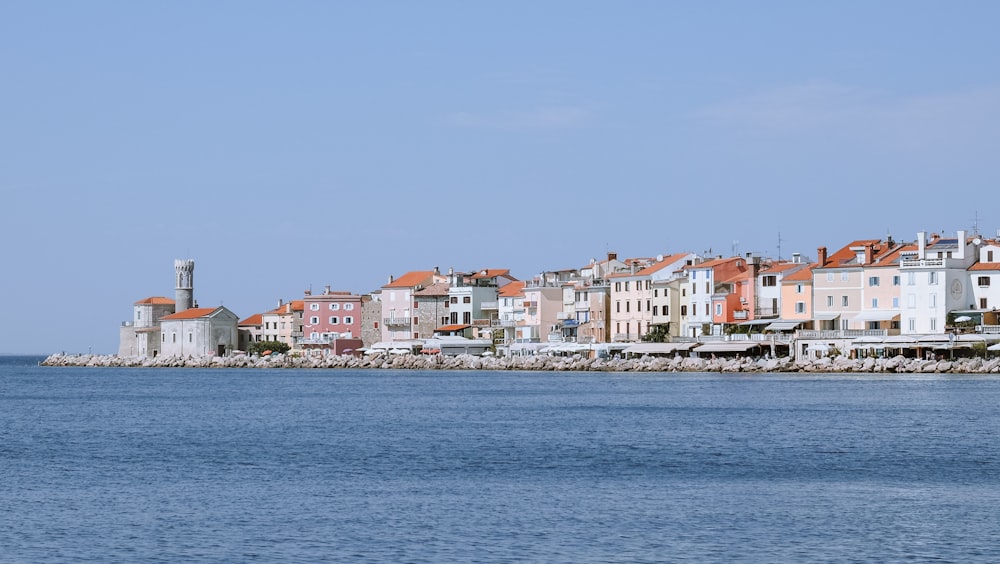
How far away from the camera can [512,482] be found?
87.2 ft

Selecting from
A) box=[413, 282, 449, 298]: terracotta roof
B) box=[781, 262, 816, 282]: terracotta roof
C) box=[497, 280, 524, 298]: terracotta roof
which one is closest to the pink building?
box=[413, 282, 449, 298]: terracotta roof

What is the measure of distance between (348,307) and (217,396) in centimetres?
5459

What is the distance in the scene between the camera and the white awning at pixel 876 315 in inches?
3041

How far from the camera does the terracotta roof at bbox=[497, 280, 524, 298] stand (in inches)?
4156

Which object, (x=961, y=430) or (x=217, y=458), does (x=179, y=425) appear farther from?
(x=961, y=430)

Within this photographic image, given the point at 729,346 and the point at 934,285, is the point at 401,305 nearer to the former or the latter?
the point at 729,346

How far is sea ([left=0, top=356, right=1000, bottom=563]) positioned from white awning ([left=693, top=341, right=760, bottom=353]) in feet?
101

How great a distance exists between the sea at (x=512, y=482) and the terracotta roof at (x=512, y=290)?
53253mm

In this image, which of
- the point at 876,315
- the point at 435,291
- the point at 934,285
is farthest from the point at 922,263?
the point at 435,291

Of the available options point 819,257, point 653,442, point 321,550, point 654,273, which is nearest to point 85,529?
point 321,550

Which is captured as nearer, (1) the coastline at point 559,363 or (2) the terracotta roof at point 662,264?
(1) the coastline at point 559,363

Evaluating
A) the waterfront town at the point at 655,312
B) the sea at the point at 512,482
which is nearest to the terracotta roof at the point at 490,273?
the waterfront town at the point at 655,312

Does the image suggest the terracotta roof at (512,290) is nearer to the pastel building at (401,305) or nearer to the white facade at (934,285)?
the pastel building at (401,305)

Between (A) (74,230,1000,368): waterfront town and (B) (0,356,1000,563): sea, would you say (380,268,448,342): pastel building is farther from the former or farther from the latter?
(B) (0,356,1000,563): sea
